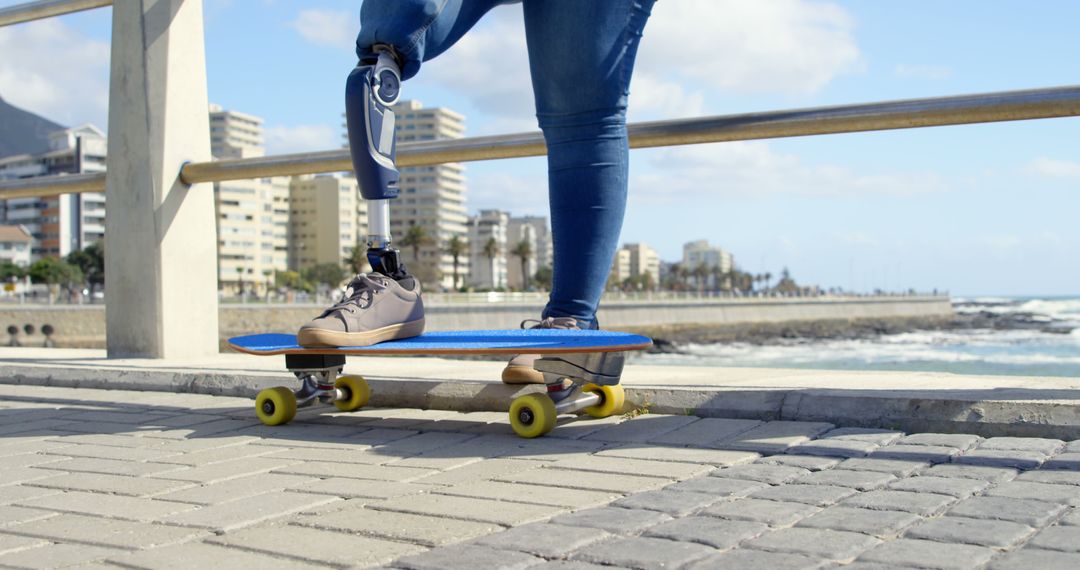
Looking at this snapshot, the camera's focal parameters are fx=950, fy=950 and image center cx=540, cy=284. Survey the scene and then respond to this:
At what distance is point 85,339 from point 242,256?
82.8 meters

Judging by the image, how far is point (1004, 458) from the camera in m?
2.10

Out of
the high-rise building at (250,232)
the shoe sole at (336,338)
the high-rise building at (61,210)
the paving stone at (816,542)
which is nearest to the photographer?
the paving stone at (816,542)

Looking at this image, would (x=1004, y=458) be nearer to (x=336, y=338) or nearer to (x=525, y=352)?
(x=525, y=352)

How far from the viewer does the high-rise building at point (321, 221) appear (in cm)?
14612

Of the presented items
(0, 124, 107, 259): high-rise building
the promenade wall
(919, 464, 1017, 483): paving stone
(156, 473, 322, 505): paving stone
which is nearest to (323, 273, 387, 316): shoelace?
(156, 473, 322, 505): paving stone

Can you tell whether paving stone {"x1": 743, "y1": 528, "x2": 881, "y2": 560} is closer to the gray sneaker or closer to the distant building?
the gray sneaker

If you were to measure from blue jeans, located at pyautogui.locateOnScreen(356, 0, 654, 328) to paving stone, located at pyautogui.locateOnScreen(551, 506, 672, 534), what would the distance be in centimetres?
124

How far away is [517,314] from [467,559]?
6219 cm

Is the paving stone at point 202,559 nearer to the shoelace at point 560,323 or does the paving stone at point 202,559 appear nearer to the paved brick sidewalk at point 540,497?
the paved brick sidewalk at point 540,497

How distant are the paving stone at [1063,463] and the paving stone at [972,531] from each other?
0.53 m

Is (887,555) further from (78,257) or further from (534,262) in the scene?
(534,262)

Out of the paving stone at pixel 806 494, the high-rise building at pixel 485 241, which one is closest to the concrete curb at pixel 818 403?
the paving stone at pixel 806 494

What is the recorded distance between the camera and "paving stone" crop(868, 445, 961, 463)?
7.04 ft

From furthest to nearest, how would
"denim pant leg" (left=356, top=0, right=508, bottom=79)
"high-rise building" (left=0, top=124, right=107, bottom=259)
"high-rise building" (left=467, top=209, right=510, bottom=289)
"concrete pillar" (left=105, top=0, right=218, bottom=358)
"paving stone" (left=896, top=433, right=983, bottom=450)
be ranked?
"high-rise building" (left=467, top=209, right=510, bottom=289) → "high-rise building" (left=0, top=124, right=107, bottom=259) → "concrete pillar" (left=105, top=0, right=218, bottom=358) → "denim pant leg" (left=356, top=0, right=508, bottom=79) → "paving stone" (left=896, top=433, right=983, bottom=450)
